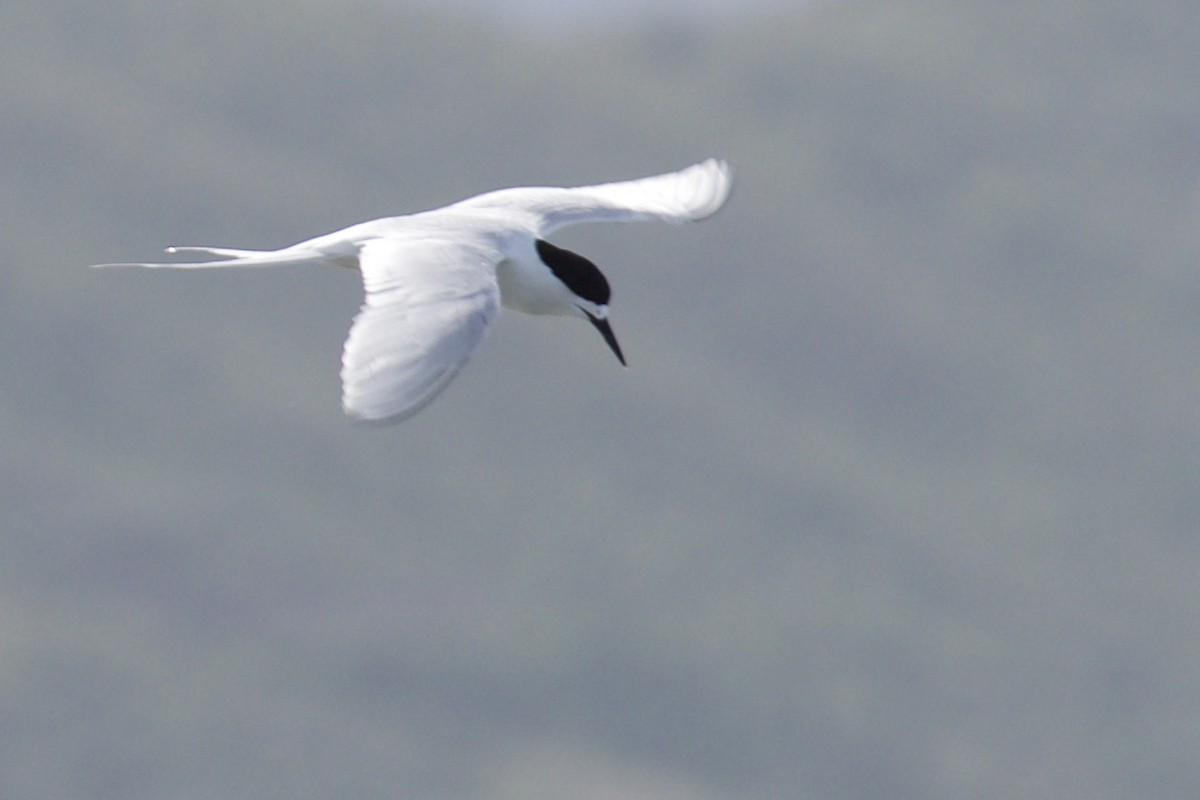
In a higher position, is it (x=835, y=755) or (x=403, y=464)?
(x=403, y=464)

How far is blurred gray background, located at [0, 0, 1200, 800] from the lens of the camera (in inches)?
2532

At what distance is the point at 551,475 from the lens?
66.0 meters

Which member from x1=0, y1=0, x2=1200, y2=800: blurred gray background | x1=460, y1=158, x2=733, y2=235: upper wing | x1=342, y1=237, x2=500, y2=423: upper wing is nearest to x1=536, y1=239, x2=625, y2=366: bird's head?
x1=460, y1=158, x2=733, y2=235: upper wing

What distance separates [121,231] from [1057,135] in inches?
1449

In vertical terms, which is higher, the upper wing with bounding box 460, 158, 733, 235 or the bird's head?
the upper wing with bounding box 460, 158, 733, 235

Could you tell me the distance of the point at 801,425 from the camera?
72375 mm

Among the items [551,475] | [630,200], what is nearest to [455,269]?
[630,200]

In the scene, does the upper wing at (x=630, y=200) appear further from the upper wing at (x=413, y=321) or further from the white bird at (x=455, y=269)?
the upper wing at (x=413, y=321)

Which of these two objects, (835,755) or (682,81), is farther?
(682,81)

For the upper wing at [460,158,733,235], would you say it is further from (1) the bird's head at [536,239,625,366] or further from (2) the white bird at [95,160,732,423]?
(1) the bird's head at [536,239,625,366]

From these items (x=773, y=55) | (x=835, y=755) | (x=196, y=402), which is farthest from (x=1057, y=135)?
(x=196, y=402)

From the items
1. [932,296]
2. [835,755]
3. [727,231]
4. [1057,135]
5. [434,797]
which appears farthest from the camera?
[1057,135]

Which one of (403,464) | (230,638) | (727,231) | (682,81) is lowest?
(230,638)

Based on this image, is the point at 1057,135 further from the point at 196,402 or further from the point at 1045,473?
the point at 196,402
